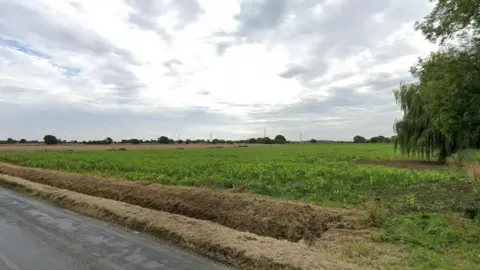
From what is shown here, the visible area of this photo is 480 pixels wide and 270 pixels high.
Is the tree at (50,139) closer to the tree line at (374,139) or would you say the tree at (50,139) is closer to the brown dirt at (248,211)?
the brown dirt at (248,211)

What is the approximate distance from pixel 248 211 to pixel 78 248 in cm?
406

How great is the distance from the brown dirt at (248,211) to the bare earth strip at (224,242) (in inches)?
38.3

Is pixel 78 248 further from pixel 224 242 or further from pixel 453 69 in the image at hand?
pixel 453 69

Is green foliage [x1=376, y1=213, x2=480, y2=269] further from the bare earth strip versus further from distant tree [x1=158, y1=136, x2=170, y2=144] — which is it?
distant tree [x1=158, y1=136, x2=170, y2=144]

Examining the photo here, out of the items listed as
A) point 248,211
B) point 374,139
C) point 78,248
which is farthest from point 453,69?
point 374,139

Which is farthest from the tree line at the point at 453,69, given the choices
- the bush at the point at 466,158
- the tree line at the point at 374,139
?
the tree line at the point at 374,139

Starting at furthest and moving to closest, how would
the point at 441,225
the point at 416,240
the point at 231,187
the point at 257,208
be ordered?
the point at 231,187 → the point at 257,208 → the point at 441,225 → the point at 416,240

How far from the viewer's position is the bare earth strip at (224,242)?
16.2ft

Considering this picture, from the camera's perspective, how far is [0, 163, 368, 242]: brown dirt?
278 inches

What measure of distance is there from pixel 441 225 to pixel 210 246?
4.66 m

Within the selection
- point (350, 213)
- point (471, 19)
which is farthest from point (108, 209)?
point (471, 19)

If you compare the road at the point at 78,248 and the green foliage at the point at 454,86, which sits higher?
the green foliage at the point at 454,86

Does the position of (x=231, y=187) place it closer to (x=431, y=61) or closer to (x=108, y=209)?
(x=108, y=209)

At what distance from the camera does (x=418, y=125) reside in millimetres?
25844
